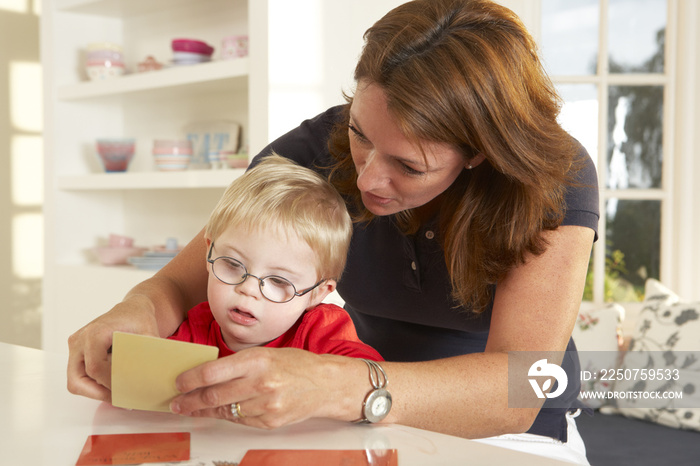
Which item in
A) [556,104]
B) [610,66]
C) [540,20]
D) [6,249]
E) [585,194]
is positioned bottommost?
[6,249]

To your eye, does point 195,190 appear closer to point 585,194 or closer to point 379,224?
point 379,224

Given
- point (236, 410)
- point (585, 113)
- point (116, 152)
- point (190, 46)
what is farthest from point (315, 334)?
point (116, 152)

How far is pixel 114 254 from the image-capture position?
3.51 meters

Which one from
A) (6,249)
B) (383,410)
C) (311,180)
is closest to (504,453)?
(383,410)

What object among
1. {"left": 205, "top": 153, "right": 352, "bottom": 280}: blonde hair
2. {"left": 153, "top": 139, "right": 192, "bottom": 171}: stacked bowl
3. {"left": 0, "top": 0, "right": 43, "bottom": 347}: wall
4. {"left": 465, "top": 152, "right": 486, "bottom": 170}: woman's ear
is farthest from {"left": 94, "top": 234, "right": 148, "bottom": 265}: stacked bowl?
{"left": 465, "top": 152, "right": 486, "bottom": 170}: woman's ear

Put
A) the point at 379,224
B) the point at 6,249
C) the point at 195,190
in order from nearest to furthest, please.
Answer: the point at 379,224, the point at 195,190, the point at 6,249

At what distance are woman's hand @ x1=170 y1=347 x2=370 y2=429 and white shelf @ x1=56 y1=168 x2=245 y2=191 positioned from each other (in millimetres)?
2001

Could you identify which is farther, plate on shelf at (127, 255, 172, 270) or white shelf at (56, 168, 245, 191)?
plate on shelf at (127, 255, 172, 270)

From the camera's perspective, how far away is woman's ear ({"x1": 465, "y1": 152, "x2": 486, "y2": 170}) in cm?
121

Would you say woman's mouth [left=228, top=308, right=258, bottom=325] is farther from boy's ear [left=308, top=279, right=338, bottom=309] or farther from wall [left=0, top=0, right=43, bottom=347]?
wall [left=0, top=0, right=43, bottom=347]

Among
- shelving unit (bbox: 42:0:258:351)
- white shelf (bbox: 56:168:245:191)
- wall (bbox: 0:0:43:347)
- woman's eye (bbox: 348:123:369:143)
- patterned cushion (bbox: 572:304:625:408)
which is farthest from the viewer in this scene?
wall (bbox: 0:0:43:347)

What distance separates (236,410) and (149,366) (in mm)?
129

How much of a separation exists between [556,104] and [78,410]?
962mm

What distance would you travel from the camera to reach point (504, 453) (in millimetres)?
799
